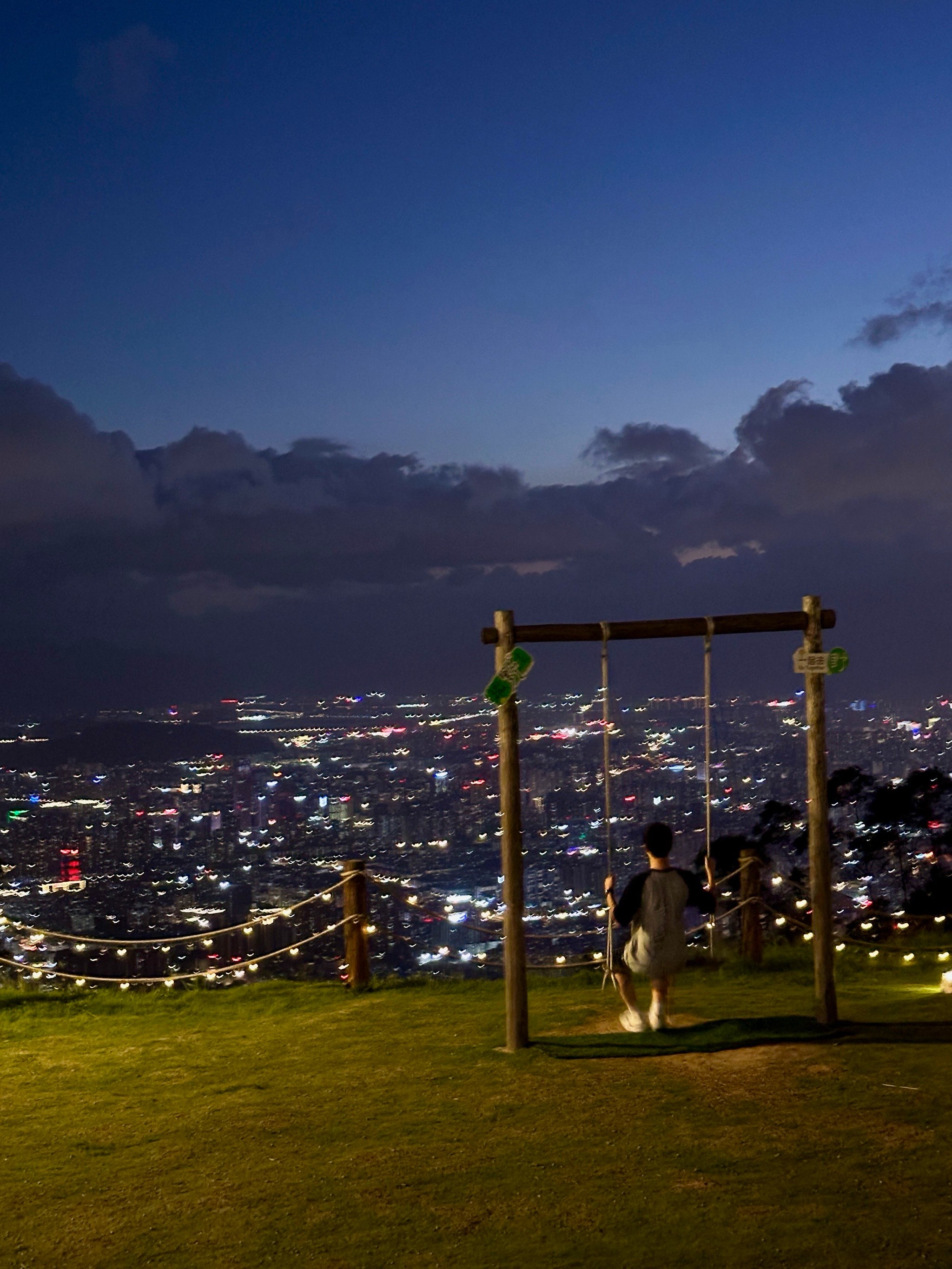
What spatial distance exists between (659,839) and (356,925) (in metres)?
3.41

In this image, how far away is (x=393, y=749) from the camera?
2759 centimetres

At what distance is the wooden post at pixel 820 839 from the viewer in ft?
23.5

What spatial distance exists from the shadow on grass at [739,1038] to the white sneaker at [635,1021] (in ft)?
0.21

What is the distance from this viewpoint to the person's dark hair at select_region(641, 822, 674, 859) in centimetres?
703

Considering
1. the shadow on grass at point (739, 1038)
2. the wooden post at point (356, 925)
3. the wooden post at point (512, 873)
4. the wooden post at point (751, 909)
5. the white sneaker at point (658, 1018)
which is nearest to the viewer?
the shadow on grass at point (739, 1038)

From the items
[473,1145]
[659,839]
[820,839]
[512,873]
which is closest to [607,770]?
[659,839]

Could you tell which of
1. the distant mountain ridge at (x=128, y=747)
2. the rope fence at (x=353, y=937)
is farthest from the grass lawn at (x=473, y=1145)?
the distant mountain ridge at (x=128, y=747)

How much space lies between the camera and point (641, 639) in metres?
7.23

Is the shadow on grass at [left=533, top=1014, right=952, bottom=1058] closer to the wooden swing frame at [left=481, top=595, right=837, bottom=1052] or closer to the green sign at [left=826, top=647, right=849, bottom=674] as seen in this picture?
the wooden swing frame at [left=481, top=595, right=837, bottom=1052]

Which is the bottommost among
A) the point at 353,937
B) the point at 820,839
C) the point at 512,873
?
the point at 353,937

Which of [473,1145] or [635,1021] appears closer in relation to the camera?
[473,1145]

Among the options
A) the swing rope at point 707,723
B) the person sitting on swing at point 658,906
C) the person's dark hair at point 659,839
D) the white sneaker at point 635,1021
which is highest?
the swing rope at point 707,723

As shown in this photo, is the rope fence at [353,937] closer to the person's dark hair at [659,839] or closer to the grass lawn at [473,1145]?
the grass lawn at [473,1145]

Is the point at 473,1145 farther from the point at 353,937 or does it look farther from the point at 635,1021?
the point at 353,937
